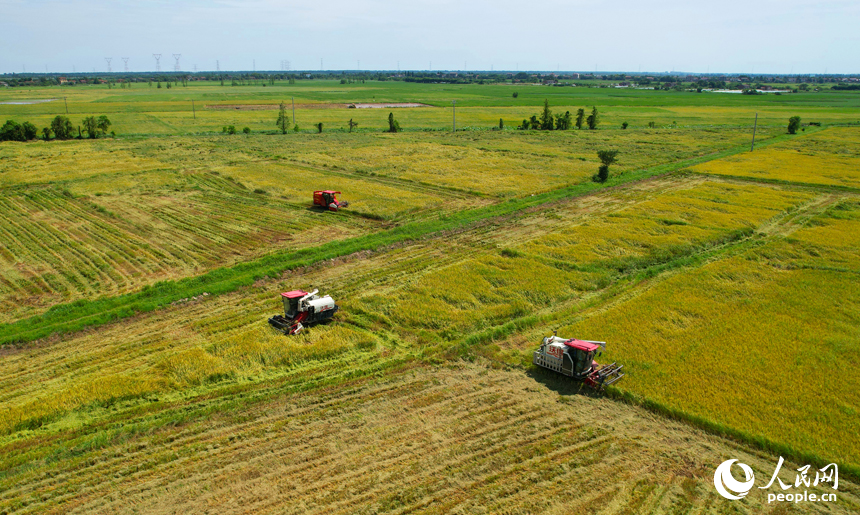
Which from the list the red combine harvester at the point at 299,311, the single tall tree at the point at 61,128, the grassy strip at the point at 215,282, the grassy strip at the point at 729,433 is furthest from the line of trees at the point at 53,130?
the grassy strip at the point at 729,433

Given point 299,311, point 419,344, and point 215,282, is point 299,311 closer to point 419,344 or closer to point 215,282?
point 419,344

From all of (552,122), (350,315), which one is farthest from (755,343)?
(552,122)

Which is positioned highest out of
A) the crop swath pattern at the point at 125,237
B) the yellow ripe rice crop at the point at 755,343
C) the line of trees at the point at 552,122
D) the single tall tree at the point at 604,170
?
the line of trees at the point at 552,122

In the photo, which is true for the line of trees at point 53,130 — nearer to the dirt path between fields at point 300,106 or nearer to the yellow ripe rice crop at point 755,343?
the dirt path between fields at point 300,106

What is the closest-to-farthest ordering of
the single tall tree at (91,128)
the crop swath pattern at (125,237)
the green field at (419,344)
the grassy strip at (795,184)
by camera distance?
the green field at (419,344)
the crop swath pattern at (125,237)
the grassy strip at (795,184)
the single tall tree at (91,128)

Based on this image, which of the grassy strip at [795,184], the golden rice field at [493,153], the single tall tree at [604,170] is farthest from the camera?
the golden rice field at [493,153]

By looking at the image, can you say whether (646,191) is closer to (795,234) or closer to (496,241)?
(795,234)

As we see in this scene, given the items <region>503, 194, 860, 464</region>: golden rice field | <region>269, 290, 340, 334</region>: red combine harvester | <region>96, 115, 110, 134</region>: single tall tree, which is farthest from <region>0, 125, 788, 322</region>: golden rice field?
<region>269, 290, 340, 334</region>: red combine harvester
